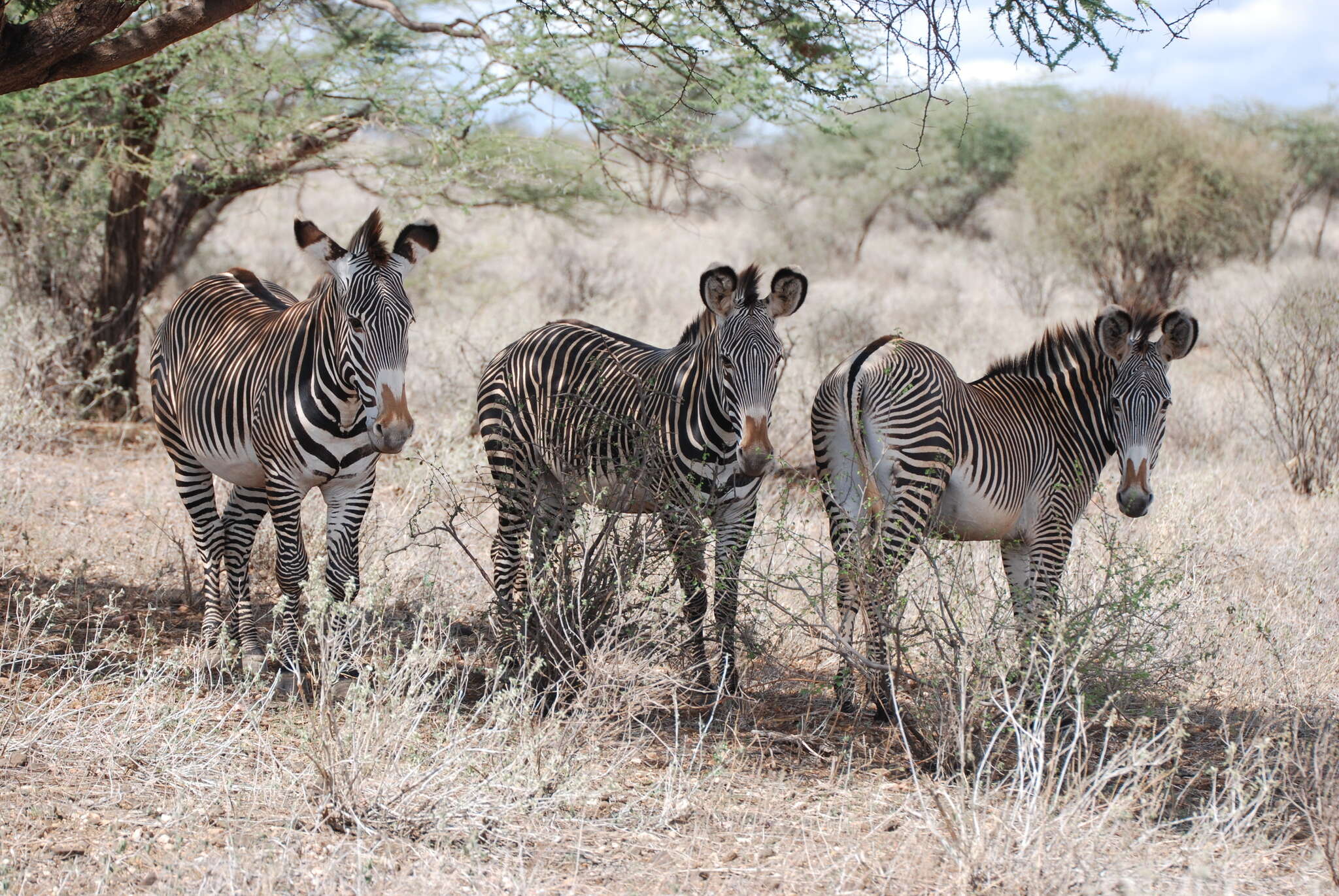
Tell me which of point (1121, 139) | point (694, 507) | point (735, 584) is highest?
point (1121, 139)

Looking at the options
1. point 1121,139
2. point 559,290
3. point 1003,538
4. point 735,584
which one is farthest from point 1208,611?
point 1121,139

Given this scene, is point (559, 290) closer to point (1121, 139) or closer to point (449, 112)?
point (449, 112)

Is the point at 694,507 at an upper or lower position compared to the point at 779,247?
lower

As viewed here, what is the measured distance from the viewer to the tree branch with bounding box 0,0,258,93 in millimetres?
4344

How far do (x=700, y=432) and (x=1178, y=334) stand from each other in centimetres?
208

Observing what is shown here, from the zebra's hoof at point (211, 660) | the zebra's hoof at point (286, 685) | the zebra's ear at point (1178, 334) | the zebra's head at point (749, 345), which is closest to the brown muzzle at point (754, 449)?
the zebra's head at point (749, 345)

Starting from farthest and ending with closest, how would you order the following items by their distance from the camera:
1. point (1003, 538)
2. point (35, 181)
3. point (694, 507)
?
point (35, 181)
point (1003, 538)
point (694, 507)

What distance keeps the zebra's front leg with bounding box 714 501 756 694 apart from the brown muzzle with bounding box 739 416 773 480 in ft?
1.28

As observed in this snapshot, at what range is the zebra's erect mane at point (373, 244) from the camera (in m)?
4.73

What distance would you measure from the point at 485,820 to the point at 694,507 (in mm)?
1430

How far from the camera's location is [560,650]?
15.1 feet

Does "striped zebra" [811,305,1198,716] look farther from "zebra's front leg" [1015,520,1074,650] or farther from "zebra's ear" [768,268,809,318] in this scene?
"zebra's ear" [768,268,809,318]

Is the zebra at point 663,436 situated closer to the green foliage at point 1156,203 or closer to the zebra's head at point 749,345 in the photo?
the zebra's head at point 749,345

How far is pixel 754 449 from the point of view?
14.2 feet
